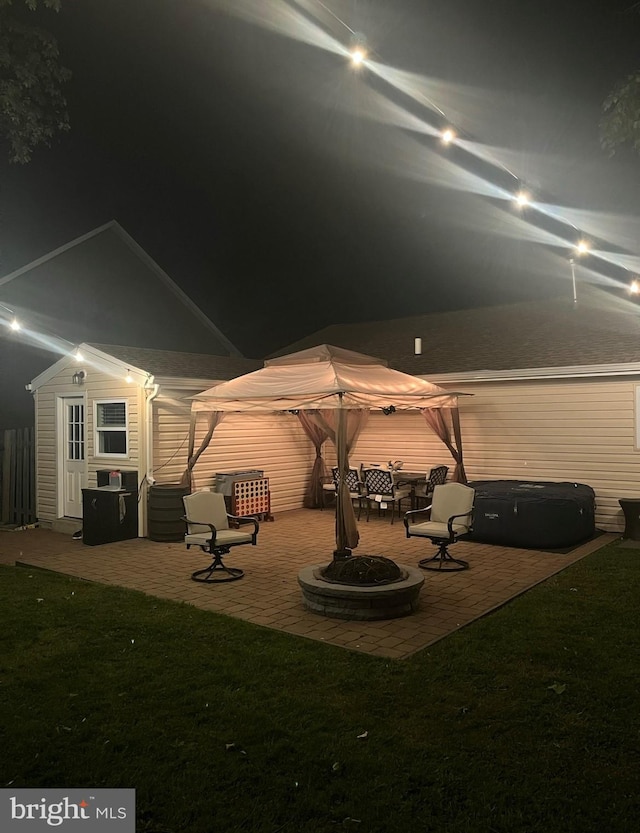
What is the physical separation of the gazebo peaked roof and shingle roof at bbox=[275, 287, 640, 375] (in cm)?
273

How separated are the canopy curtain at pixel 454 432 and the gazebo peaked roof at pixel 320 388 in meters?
1.45

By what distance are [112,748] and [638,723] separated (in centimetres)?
322

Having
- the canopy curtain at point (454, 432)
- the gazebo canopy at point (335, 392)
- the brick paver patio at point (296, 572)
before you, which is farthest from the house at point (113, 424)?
the canopy curtain at point (454, 432)

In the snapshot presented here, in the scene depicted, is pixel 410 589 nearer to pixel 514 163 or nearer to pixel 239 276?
pixel 514 163

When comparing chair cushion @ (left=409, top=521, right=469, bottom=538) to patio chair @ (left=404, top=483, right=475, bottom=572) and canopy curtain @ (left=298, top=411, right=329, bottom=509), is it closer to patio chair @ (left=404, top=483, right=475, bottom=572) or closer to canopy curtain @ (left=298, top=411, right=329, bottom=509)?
patio chair @ (left=404, top=483, right=475, bottom=572)

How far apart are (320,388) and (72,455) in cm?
651

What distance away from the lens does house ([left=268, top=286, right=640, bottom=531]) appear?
10.5 metres

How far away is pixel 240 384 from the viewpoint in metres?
8.97

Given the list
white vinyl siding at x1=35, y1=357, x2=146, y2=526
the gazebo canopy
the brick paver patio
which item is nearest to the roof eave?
the gazebo canopy

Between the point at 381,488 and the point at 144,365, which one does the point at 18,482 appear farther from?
the point at 381,488

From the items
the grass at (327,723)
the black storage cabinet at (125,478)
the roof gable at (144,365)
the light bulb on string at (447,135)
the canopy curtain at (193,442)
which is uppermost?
the light bulb on string at (447,135)

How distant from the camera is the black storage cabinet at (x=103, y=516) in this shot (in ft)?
33.5

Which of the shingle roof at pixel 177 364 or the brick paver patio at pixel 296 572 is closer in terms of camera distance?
the brick paver patio at pixel 296 572

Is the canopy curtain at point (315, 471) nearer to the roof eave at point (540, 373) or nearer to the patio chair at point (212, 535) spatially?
the roof eave at point (540, 373)
